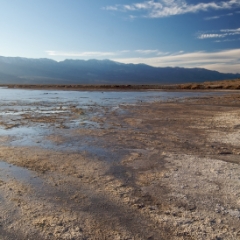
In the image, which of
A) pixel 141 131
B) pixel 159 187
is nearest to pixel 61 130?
pixel 141 131

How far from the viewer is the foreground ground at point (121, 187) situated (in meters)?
4.13

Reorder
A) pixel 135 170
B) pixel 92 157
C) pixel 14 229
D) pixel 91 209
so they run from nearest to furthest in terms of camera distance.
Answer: pixel 14 229 → pixel 91 209 → pixel 135 170 → pixel 92 157

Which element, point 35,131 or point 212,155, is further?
point 35,131

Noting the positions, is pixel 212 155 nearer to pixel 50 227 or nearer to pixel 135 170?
pixel 135 170

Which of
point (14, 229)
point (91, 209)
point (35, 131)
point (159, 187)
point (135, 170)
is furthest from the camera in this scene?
point (35, 131)

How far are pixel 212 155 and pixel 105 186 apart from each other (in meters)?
3.66

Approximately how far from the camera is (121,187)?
18.6 feet

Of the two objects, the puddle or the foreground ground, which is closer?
the foreground ground

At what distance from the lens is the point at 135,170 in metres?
6.75

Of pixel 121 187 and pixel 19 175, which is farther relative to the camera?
pixel 19 175

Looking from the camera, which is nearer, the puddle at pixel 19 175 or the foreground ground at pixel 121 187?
the foreground ground at pixel 121 187

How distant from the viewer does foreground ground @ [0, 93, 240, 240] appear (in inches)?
163

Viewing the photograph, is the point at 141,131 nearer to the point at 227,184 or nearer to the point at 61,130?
the point at 61,130

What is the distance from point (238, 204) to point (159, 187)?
1.49 meters
